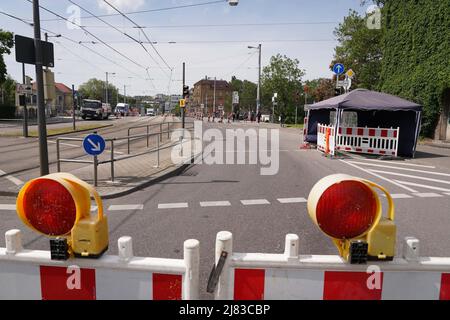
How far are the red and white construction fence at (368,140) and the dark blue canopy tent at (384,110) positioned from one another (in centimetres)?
80

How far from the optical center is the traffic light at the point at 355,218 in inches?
73.4

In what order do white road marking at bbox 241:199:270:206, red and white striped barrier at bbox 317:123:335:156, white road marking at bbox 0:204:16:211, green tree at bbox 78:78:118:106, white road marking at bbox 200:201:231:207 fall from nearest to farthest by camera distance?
white road marking at bbox 0:204:16:211, white road marking at bbox 200:201:231:207, white road marking at bbox 241:199:270:206, red and white striped barrier at bbox 317:123:335:156, green tree at bbox 78:78:118:106

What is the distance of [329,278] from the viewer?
1.85 meters

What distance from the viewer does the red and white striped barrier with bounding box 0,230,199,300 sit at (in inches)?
71.3

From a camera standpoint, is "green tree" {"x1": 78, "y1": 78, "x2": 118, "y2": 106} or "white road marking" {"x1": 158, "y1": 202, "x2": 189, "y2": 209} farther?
"green tree" {"x1": 78, "y1": 78, "x2": 118, "y2": 106}

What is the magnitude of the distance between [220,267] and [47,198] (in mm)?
1029

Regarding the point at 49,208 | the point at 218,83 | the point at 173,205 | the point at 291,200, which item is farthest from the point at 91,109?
the point at 218,83

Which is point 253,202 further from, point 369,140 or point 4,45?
point 4,45

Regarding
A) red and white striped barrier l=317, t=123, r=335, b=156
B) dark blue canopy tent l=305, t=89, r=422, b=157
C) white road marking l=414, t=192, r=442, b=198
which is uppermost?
dark blue canopy tent l=305, t=89, r=422, b=157

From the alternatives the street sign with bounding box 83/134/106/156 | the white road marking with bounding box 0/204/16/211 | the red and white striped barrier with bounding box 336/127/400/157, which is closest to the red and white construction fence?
the red and white striped barrier with bounding box 336/127/400/157

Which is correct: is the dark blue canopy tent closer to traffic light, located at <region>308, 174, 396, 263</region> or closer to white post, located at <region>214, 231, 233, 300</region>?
traffic light, located at <region>308, 174, 396, 263</region>

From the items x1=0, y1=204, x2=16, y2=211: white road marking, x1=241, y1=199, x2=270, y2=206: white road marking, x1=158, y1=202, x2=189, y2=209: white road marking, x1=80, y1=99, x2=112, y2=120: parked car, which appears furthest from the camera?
x1=80, y1=99, x2=112, y2=120: parked car

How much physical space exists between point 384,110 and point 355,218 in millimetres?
13622

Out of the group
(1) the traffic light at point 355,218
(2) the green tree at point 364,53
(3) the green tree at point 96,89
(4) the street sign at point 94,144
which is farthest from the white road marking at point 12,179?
(3) the green tree at point 96,89
